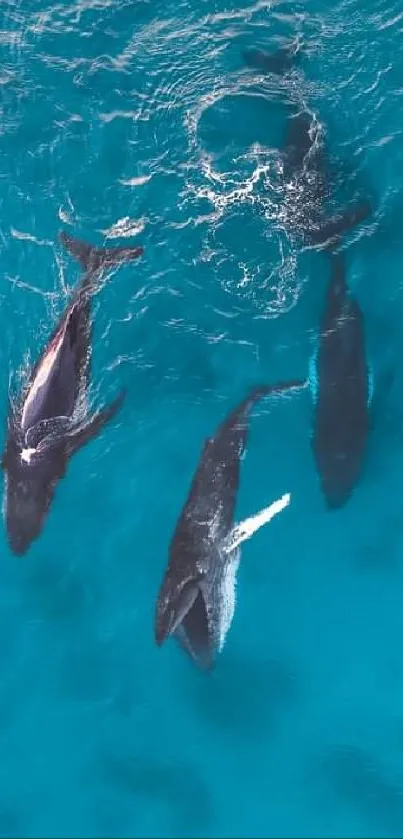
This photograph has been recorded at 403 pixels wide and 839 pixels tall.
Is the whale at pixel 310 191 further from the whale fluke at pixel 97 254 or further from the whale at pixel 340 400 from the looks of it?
the whale fluke at pixel 97 254

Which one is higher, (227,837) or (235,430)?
(235,430)

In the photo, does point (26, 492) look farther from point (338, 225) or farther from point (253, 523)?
point (338, 225)

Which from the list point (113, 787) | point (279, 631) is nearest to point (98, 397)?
point (279, 631)

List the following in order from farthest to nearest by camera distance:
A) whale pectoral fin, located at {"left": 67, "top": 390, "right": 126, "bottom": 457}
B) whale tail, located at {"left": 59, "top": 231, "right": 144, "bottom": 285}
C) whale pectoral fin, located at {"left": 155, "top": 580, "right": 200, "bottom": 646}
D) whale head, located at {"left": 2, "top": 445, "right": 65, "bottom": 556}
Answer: whale tail, located at {"left": 59, "top": 231, "right": 144, "bottom": 285}
whale pectoral fin, located at {"left": 67, "top": 390, "right": 126, "bottom": 457}
whale head, located at {"left": 2, "top": 445, "right": 65, "bottom": 556}
whale pectoral fin, located at {"left": 155, "top": 580, "right": 200, "bottom": 646}

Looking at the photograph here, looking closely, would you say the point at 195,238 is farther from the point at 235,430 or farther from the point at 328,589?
the point at 328,589

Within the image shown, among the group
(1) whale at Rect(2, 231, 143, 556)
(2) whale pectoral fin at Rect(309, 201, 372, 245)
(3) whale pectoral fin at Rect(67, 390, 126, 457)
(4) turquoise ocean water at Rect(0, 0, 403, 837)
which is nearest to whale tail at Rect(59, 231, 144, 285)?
(4) turquoise ocean water at Rect(0, 0, 403, 837)

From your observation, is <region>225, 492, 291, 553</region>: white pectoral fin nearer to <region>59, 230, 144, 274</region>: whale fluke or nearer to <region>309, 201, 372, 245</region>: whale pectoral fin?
<region>309, 201, 372, 245</region>: whale pectoral fin

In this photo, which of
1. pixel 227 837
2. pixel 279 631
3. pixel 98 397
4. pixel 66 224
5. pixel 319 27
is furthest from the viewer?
pixel 319 27
